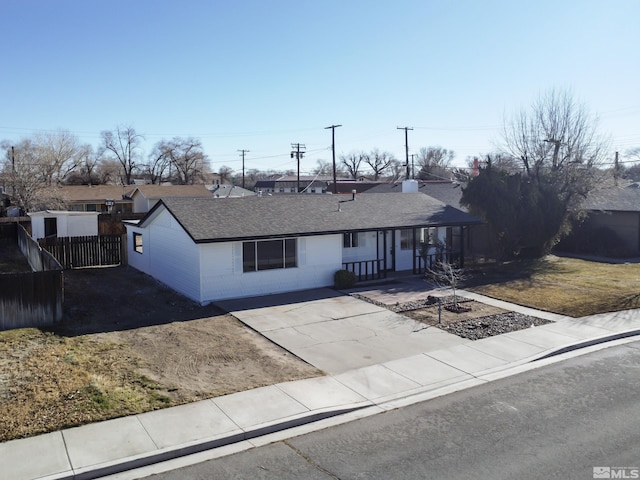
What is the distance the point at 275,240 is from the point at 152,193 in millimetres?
38221

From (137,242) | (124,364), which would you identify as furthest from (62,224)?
(124,364)

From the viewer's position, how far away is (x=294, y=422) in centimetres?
908

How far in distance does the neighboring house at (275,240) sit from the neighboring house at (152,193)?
94.4 ft

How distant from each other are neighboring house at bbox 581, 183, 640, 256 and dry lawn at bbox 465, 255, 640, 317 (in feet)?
13.8

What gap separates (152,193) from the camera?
54250 mm

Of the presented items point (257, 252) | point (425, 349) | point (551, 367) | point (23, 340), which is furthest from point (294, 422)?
point (257, 252)

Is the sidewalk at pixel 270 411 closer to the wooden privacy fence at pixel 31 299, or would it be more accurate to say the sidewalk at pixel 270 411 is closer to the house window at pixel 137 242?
the wooden privacy fence at pixel 31 299

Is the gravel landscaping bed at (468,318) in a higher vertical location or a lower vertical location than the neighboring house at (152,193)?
lower

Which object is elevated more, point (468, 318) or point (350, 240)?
point (350, 240)

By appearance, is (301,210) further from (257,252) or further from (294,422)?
(294,422)

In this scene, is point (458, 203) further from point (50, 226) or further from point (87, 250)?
point (50, 226)

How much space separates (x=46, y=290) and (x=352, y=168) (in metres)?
116

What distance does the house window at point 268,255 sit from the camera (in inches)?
748

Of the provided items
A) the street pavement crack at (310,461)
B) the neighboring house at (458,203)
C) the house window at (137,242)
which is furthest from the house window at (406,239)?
the street pavement crack at (310,461)
